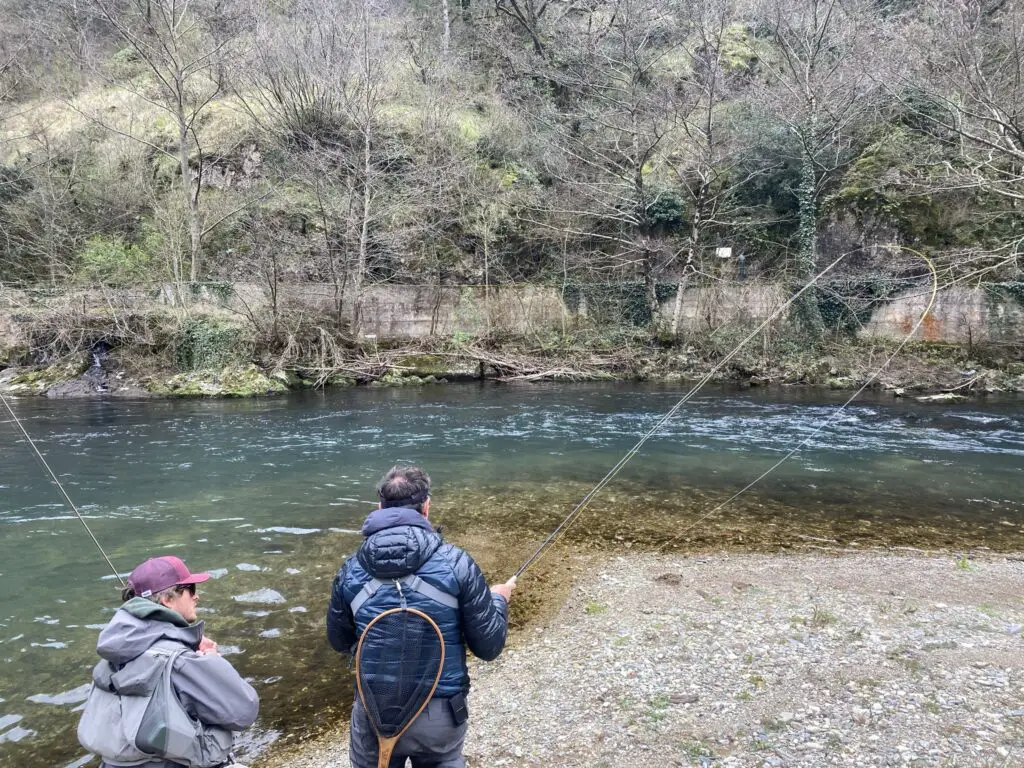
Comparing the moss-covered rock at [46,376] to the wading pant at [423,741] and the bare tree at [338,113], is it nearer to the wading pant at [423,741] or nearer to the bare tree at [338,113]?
the bare tree at [338,113]

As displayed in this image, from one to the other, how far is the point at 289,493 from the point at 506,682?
20.1 ft

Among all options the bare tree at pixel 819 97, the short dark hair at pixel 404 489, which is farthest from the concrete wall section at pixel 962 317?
the short dark hair at pixel 404 489

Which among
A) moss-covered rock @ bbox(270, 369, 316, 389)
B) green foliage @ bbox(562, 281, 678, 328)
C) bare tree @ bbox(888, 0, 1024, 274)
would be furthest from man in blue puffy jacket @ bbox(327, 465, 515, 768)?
green foliage @ bbox(562, 281, 678, 328)

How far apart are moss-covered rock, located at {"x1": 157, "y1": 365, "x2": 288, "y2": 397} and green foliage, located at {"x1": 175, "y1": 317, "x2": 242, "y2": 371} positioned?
1.85 ft

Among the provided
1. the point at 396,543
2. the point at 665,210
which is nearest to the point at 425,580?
the point at 396,543

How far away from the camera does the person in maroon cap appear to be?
6.87 ft

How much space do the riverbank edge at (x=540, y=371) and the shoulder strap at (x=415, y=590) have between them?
18709 millimetres

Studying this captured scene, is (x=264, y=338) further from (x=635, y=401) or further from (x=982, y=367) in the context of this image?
(x=982, y=367)

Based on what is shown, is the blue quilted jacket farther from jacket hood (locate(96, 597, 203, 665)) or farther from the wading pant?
jacket hood (locate(96, 597, 203, 665))

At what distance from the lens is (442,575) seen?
7.98 feet

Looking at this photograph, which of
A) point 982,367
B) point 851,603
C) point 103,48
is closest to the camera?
point 851,603

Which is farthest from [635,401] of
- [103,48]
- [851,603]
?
[103,48]

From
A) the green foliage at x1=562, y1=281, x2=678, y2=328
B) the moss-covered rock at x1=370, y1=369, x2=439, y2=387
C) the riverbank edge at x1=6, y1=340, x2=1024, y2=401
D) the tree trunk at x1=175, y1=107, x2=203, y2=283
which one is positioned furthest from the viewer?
the green foliage at x1=562, y1=281, x2=678, y2=328

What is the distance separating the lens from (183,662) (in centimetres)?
217
